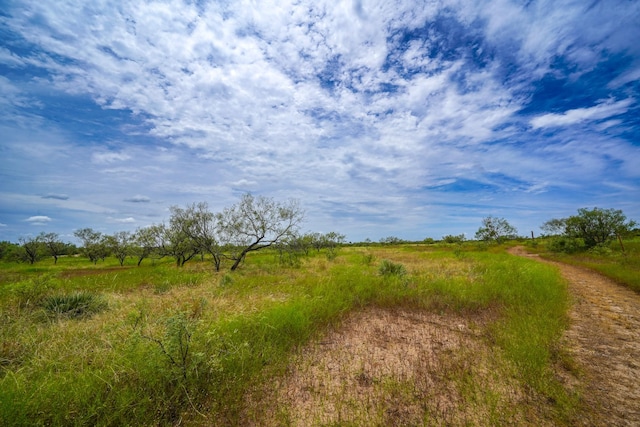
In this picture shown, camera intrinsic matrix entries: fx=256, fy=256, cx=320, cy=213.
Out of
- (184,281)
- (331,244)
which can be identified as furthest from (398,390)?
(331,244)

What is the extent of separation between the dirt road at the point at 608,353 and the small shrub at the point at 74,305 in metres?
10.7

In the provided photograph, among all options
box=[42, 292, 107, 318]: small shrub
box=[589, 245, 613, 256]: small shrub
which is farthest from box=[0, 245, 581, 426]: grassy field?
box=[589, 245, 613, 256]: small shrub

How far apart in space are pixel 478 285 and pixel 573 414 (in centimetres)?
760

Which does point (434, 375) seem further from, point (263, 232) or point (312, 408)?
point (263, 232)

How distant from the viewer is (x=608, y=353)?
5258 millimetres

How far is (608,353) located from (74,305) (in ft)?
43.5

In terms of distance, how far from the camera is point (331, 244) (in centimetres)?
4938

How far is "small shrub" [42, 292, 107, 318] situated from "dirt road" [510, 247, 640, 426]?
10.7 metres

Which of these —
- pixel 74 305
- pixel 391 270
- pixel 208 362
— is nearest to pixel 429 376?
pixel 208 362

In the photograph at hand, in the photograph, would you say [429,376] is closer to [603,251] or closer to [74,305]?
[74,305]

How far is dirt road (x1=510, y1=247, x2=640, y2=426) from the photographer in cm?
358

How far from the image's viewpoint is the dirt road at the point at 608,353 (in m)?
3.58

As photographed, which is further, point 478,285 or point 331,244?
point 331,244

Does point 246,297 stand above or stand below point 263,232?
below
